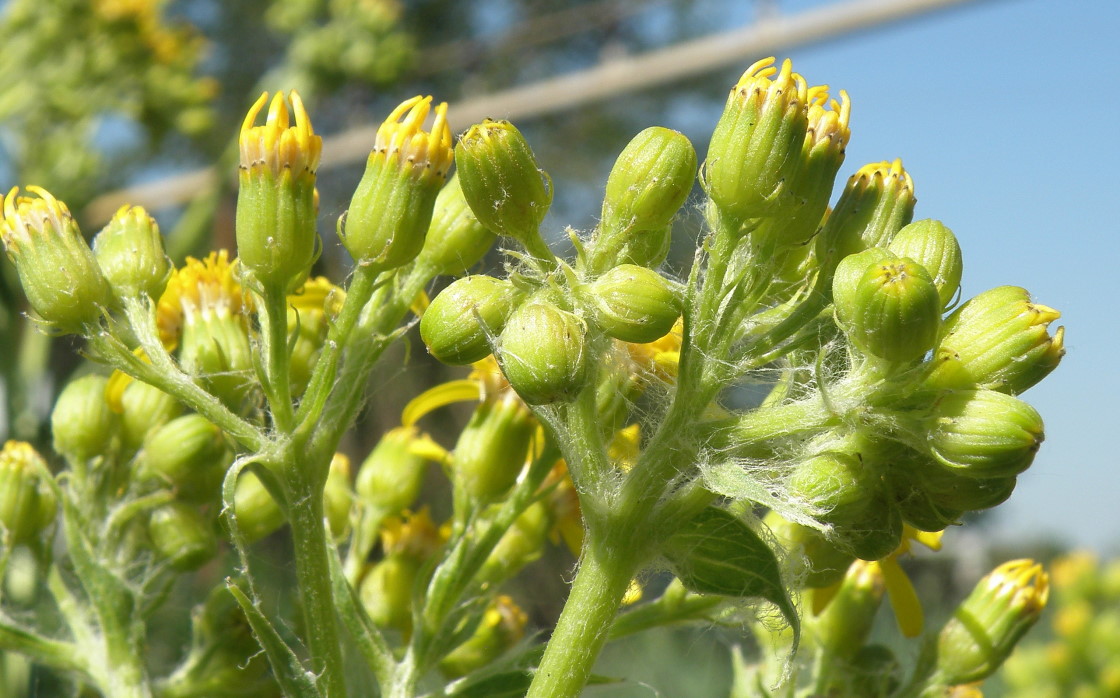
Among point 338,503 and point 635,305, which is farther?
point 338,503

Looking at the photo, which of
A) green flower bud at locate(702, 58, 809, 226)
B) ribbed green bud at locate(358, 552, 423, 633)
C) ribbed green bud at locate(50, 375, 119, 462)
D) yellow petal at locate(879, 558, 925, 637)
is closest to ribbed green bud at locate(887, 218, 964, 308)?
green flower bud at locate(702, 58, 809, 226)

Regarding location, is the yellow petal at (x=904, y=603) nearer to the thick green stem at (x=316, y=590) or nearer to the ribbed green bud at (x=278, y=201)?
the thick green stem at (x=316, y=590)

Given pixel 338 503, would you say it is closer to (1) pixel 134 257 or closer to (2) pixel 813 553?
(1) pixel 134 257

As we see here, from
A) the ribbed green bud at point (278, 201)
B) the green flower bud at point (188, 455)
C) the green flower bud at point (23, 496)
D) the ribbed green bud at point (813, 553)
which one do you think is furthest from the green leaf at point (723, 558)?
the green flower bud at point (23, 496)

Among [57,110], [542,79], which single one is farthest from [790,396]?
[542,79]

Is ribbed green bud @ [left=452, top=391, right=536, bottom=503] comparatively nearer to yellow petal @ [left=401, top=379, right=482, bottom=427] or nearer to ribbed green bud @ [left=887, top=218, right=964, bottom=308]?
yellow petal @ [left=401, top=379, right=482, bottom=427]

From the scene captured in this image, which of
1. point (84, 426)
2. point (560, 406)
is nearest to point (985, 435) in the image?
point (560, 406)
